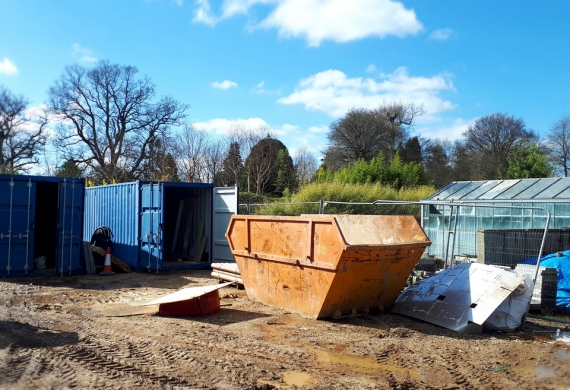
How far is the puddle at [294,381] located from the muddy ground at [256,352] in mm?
11

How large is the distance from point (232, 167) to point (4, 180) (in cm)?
2241

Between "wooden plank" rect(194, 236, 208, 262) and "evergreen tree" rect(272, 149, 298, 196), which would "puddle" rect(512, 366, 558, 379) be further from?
"evergreen tree" rect(272, 149, 298, 196)

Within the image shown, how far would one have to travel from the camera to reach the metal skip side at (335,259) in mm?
7953

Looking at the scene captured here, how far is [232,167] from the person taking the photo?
3500cm

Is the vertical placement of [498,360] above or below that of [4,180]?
below

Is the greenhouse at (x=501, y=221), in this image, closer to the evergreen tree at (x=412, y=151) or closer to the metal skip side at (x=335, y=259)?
the metal skip side at (x=335, y=259)

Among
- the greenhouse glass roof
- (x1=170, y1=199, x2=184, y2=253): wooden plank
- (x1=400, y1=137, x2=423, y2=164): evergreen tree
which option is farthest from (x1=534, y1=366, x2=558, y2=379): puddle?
(x1=400, y1=137, x2=423, y2=164): evergreen tree

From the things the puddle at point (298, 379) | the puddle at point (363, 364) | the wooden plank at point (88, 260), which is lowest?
the puddle at point (363, 364)

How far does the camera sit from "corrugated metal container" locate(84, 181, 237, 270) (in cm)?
1485

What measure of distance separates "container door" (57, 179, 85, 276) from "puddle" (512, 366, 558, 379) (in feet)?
37.5

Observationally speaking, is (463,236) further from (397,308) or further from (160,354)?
(160,354)

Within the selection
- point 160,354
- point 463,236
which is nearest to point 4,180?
point 160,354

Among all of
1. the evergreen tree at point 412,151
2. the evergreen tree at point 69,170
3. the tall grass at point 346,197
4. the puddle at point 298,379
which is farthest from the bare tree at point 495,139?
the puddle at point 298,379

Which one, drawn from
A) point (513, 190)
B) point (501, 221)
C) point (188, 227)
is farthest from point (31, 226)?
point (513, 190)
